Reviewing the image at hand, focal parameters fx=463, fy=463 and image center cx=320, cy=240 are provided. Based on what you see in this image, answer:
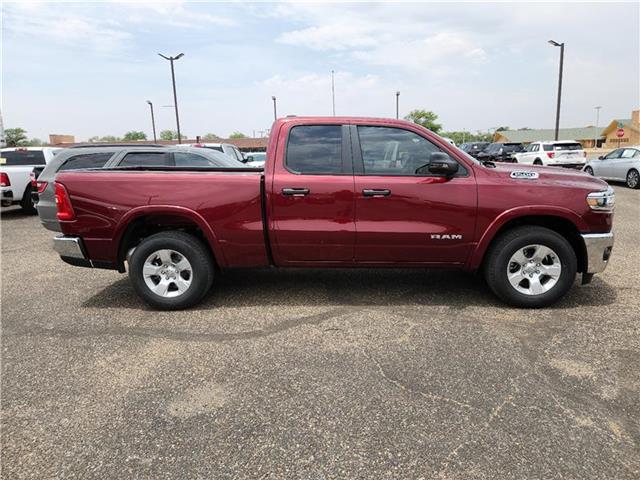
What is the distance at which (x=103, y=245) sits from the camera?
454cm

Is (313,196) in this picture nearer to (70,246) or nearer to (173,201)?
(173,201)

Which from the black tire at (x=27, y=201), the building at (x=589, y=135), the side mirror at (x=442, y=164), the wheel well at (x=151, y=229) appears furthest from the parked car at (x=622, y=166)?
the building at (x=589, y=135)

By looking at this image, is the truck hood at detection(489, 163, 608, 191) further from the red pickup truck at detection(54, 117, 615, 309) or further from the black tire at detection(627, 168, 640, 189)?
the black tire at detection(627, 168, 640, 189)

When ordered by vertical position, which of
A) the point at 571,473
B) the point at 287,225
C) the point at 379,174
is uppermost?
the point at 379,174

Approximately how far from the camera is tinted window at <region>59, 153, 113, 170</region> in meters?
7.94

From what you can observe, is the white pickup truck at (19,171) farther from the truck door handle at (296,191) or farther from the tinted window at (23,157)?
the truck door handle at (296,191)

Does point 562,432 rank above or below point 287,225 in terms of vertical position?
below

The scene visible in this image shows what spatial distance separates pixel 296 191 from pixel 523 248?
7.24 feet

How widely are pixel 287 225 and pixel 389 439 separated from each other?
2.34 meters

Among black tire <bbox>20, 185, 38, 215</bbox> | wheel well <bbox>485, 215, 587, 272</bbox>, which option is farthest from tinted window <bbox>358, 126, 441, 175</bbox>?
black tire <bbox>20, 185, 38, 215</bbox>

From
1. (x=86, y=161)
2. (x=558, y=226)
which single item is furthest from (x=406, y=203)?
(x=86, y=161)

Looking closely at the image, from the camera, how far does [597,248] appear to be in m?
4.33

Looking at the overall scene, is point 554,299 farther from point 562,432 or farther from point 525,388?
point 562,432

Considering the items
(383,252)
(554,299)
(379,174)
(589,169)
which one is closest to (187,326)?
(383,252)
